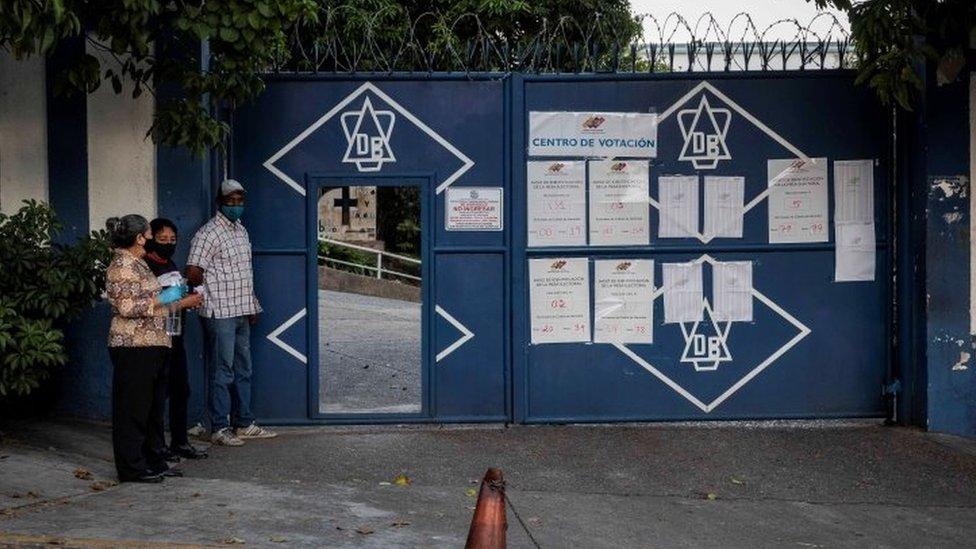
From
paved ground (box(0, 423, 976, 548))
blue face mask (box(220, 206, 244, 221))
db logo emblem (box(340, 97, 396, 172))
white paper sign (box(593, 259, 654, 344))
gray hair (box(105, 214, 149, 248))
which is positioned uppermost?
db logo emblem (box(340, 97, 396, 172))

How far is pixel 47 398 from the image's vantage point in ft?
33.7

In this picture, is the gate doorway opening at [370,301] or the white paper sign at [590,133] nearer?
the white paper sign at [590,133]

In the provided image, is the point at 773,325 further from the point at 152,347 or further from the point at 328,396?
the point at 152,347

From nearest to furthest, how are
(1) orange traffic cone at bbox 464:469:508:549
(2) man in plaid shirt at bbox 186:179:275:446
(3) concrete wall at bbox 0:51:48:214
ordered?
1. (1) orange traffic cone at bbox 464:469:508:549
2. (2) man in plaid shirt at bbox 186:179:275:446
3. (3) concrete wall at bbox 0:51:48:214

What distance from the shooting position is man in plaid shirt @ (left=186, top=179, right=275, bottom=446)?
9.90m

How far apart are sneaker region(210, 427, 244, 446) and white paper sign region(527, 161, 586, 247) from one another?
8.36ft

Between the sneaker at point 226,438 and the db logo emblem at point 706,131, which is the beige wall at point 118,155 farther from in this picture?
the db logo emblem at point 706,131

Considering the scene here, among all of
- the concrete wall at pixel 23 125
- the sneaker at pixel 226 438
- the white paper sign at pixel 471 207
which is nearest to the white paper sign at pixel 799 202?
the white paper sign at pixel 471 207

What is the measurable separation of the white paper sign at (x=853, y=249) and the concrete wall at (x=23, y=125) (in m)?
5.79

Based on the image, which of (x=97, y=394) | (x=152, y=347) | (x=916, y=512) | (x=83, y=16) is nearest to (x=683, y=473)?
(x=916, y=512)

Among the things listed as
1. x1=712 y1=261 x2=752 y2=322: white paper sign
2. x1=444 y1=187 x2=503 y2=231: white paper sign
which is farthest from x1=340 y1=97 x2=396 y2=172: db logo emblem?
x1=712 y1=261 x2=752 y2=322: white paper sign

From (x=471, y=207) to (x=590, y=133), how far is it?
1.03 meters

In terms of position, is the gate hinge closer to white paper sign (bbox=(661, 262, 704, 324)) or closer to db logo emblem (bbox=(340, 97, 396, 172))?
white paper sign (bbox=(661, 262, 704, 324))

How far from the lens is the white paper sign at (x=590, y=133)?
10547 millimetres
